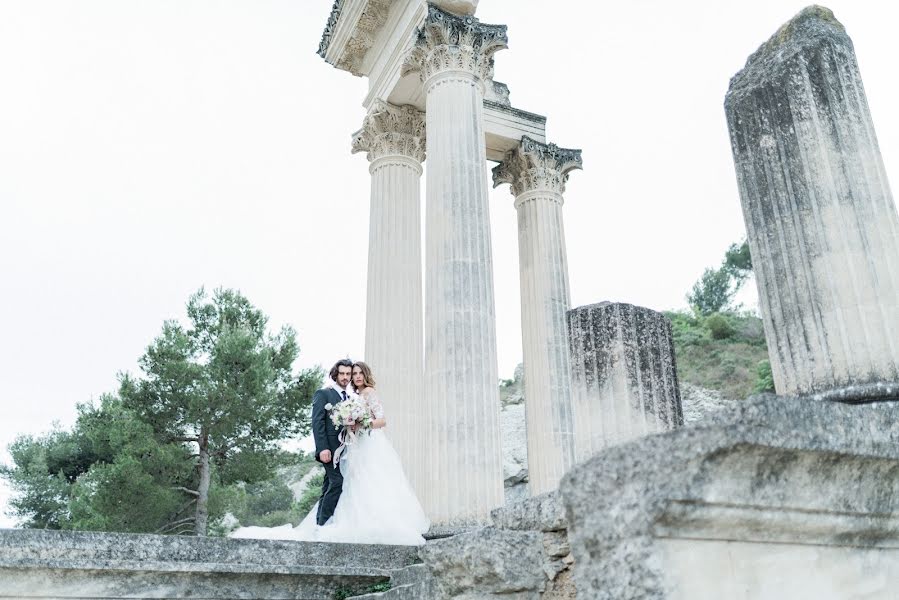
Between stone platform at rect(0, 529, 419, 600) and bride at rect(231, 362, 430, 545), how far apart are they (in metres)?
1.94

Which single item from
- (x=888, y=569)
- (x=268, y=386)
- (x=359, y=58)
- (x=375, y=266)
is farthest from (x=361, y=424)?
(x=268, y=386)

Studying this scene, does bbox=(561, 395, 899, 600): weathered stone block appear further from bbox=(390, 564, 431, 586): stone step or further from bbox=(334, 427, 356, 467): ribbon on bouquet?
bbox=(334, 427, 356, 467): ribbon on bouquet

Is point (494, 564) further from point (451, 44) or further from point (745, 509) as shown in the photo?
point (451, 44)

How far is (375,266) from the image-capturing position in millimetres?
18703

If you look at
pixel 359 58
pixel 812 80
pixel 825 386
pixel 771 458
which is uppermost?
pixel 359 58

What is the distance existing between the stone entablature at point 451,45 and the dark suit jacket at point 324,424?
8.51 meters

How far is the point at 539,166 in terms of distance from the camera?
22.4 meters

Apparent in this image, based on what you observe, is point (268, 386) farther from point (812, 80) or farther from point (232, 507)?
point (812, 80)

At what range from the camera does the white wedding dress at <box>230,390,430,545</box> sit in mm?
11031

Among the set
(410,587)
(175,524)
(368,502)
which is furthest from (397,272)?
Result: (175,524)

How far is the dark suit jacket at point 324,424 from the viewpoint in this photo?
11969 mm

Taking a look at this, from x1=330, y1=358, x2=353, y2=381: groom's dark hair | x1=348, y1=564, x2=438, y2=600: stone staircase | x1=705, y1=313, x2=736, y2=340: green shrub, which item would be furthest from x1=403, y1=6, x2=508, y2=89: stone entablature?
x1=705, y1=313, x2=736, y2=340: green shrub

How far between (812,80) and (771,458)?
4598 mm

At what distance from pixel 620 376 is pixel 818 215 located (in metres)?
4.14
